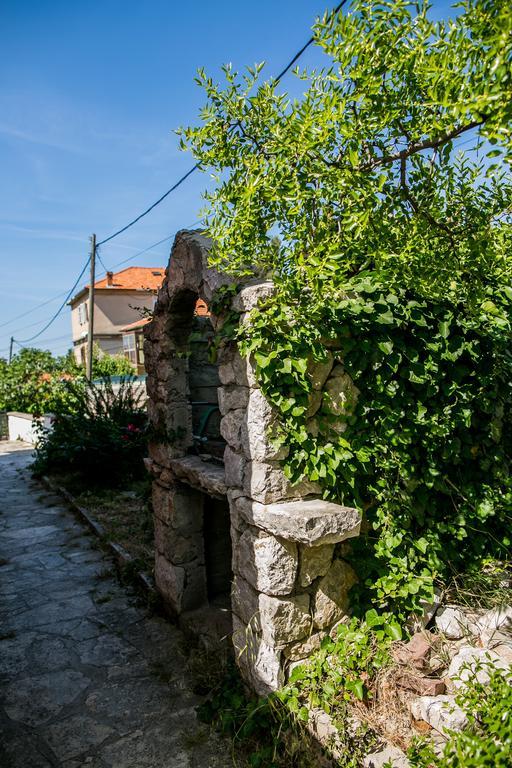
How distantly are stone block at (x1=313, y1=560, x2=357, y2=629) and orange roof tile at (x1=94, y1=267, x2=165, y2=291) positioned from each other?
2831 cm

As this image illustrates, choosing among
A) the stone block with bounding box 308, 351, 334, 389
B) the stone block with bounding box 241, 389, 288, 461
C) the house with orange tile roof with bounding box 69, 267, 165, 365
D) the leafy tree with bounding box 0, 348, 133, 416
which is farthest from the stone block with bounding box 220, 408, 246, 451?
the house with orange tile roof with bounding box 69, 267, 165, 365

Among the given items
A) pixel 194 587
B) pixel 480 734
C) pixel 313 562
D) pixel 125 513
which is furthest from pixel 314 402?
pixel 125 513

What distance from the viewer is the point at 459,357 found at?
3045 millimetres

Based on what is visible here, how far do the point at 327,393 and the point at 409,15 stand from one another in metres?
1.92

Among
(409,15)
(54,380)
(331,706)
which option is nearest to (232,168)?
(409,15)

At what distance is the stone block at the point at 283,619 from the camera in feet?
9.10

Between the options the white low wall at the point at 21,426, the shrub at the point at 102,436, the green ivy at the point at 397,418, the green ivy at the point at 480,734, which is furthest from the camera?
the white low wall at the point at 21,426

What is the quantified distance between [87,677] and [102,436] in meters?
5.18

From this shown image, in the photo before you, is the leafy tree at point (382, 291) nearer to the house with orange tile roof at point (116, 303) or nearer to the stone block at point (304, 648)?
the stone block at point (304, 648)

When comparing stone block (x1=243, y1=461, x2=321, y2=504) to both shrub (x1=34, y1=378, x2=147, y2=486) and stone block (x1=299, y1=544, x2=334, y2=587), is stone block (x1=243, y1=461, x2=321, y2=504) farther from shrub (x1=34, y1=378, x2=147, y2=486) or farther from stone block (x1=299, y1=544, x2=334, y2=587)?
shrub (x1=34, y1=378, x2=147, y2=486)

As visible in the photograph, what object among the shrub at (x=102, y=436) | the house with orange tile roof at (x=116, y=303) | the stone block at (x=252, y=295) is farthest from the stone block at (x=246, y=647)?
the house with orange tile roof at (x=116, y=303)

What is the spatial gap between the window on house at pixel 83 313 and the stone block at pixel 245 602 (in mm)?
31505

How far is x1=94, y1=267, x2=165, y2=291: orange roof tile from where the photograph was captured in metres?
30.4

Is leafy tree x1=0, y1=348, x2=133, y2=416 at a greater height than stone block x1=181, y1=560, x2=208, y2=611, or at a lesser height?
greater
